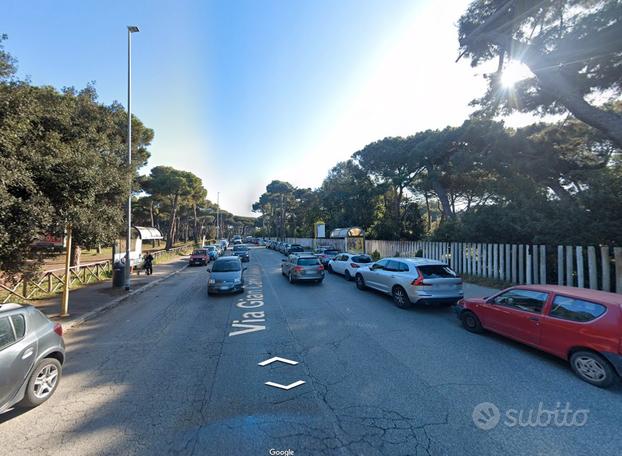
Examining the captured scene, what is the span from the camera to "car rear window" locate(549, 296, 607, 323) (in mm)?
4340

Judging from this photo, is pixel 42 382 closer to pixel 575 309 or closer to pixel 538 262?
pixel 575 309

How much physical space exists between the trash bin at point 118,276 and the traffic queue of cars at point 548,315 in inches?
470

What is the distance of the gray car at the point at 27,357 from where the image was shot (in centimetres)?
342

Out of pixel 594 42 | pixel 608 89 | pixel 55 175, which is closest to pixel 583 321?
pixel 55 175

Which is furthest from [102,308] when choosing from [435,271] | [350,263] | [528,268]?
[528,268]

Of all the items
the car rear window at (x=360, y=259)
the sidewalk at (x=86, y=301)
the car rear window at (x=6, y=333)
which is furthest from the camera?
the car rear window at (x=360, y=259)

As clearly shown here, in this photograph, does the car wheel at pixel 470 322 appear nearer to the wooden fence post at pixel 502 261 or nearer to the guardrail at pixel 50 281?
the wooden fence post at pixel 502 261

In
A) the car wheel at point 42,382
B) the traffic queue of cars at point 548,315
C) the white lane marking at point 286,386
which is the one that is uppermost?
the traffic queue of cars at point 548,315

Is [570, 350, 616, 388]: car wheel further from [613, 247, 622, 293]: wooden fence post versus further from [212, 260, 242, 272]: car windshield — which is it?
[212, 260, 242, 272]: car windshield

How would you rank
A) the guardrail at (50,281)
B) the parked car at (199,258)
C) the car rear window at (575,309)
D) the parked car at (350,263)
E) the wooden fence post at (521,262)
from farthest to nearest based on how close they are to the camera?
the parked car at (199,258) < the parked car at (350,263) < the wooden fence post at (521,262) < the guardrail at (50,281) < the car rear window at (575,309)

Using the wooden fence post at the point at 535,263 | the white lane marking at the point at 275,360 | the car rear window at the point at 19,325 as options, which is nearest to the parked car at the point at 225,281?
the white lane marking at the point at 275,360

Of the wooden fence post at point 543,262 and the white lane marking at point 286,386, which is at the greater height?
the wooden fence post at point 543,262

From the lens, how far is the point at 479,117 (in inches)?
819

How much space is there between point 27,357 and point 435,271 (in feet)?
29.4
